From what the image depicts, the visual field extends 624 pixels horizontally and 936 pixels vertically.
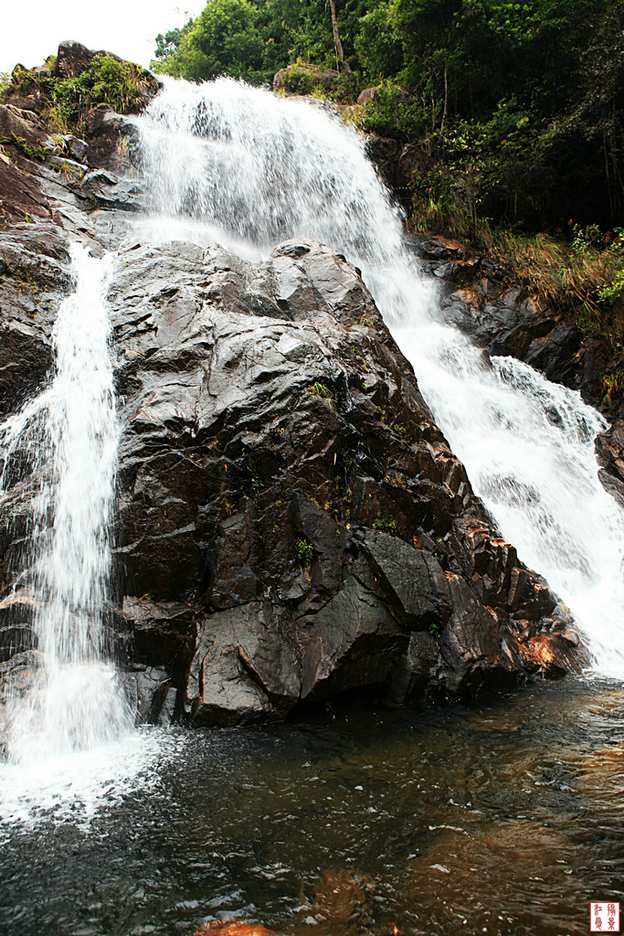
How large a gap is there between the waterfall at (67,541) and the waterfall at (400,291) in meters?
5.11

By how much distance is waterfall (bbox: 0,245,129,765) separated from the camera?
444 cm

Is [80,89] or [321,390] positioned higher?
[80,89]

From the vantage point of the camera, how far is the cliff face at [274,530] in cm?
491

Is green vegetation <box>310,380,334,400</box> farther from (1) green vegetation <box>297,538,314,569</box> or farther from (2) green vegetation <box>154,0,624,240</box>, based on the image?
(2) green vegetation <box>154,0,624,240</box>

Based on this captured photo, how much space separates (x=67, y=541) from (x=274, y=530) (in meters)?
2.14

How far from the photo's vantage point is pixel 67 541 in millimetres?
5324

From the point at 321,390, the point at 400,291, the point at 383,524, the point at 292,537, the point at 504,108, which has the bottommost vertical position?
the point at 292,537

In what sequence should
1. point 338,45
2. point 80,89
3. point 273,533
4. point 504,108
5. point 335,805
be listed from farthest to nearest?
point 338,45
point 504,108
point 80,89
point 273,533
point 335,805

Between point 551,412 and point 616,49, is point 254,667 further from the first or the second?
point 616,49

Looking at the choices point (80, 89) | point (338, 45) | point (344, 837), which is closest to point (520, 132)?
point (338, 45)

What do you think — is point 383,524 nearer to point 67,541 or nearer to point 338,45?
point 67,541

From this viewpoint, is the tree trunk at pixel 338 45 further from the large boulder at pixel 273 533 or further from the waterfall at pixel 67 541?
the waterfall at pixel 67 541

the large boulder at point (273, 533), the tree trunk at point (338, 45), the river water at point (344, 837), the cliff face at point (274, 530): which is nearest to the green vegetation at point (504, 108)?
the tree trunk at point (338, 45)

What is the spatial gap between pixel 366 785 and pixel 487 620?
2.52 m
